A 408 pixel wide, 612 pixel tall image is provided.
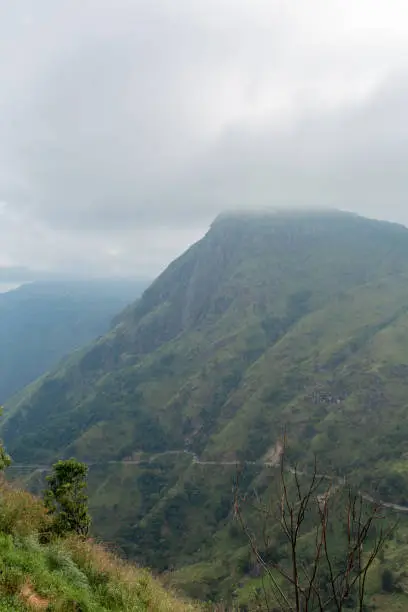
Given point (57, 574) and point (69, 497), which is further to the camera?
point (69, 497)

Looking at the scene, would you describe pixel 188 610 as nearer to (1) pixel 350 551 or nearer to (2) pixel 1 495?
(2) pixel 1 495

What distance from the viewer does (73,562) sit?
94.3 feet

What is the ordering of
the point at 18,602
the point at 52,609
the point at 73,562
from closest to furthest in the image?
the point at 18,602, the point at 52,609, the point at 73,562

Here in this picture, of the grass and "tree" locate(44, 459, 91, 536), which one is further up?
the grass

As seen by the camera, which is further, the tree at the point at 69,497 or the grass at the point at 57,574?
the tree at the point at 69,497

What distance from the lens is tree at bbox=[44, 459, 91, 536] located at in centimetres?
4597

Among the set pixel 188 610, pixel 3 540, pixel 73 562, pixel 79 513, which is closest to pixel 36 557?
pixel 3 540

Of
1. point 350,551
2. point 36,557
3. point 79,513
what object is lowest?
point 79,513

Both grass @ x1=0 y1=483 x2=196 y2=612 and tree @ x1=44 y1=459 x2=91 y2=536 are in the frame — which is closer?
grass @ x1=0 y1=483 x2=196 y2=612

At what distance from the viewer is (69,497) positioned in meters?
50.2

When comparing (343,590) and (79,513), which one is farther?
(79,513)

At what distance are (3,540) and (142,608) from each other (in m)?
8.18

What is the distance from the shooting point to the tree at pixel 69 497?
46.0 m

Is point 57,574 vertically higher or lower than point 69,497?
higher
